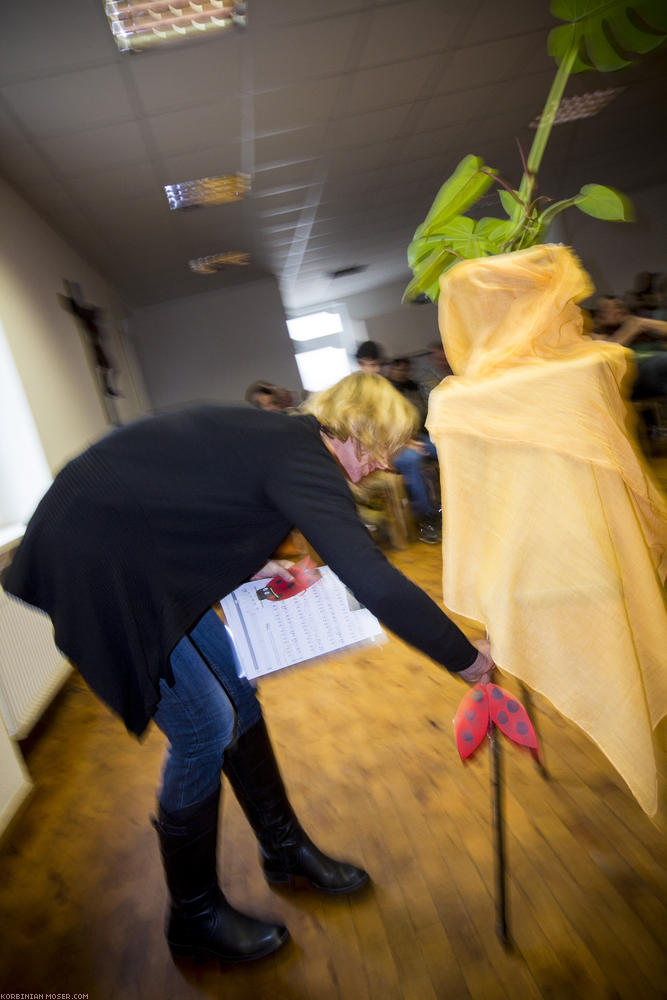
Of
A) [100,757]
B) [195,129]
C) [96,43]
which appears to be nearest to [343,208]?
[195,129]

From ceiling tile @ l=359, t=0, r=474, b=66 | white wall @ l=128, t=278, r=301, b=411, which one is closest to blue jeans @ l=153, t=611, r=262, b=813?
ceiling tile @ l=359, t=0, r=474, b=66

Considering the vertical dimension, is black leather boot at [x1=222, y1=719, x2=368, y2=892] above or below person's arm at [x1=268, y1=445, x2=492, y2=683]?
below

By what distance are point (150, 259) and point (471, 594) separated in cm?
541

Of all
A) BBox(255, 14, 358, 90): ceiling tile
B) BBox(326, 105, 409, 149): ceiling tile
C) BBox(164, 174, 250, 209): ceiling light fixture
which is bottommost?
BBox(164, 174, 250, 209): ceiling light fixture

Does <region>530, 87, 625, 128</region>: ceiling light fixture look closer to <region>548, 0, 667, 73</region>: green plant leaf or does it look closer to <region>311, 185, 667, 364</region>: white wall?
<region>311, 185, 667, 364</region>: white wall

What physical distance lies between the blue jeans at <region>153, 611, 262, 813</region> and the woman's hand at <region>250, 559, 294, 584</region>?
0.15 meters

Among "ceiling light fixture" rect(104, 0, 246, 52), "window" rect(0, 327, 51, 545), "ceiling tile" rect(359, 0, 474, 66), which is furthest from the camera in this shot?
"window" rect(0, 327, 51, 545)

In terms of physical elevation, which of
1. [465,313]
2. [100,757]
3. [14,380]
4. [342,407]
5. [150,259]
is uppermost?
[150,259]

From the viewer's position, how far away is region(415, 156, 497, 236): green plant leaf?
105 centimetres

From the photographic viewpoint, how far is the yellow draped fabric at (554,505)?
0.90m

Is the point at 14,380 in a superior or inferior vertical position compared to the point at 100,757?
superior

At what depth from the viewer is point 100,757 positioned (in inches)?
89.0

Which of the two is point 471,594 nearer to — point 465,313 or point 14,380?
point 465,313

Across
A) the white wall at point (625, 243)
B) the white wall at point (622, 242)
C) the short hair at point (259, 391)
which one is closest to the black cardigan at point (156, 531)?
the short hair at point (259, 391)
